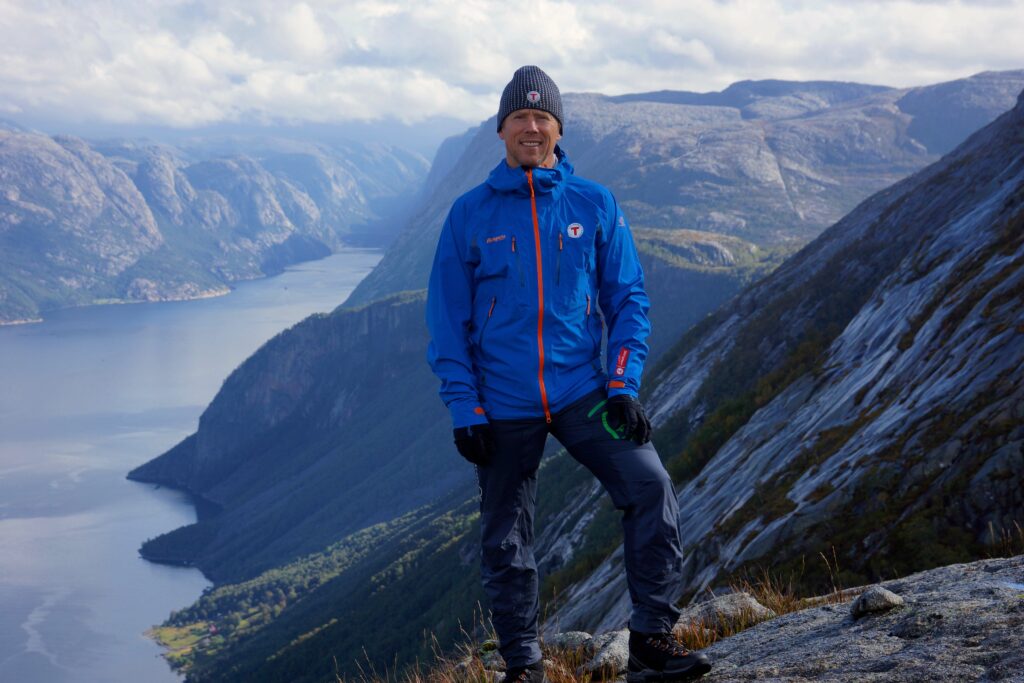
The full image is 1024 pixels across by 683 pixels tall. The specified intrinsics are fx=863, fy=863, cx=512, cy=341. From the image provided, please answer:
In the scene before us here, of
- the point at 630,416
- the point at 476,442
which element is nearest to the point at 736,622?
the point at 630,416

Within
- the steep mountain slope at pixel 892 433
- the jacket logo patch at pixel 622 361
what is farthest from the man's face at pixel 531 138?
the steep mountain slope at pixel 892 433

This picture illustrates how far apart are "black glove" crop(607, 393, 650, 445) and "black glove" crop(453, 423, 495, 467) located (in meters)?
1.00

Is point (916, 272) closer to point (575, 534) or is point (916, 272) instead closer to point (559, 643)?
point (559, 643)

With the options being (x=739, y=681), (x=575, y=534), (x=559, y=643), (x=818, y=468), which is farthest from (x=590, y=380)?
(x=575, y=534)

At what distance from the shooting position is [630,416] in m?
→ 6.87

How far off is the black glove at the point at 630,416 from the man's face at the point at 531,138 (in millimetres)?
2172

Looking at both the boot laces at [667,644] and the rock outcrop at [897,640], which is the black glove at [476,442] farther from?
the rock outcrop at [897,640]

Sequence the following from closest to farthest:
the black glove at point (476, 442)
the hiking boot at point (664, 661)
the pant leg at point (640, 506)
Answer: the hiking boot at point (664, 661), the pant leg at point (640, 506), the black glove at point (476, 442)

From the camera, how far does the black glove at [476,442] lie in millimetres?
6914

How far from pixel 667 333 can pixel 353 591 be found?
94258 millimetres

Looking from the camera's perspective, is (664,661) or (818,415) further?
(818,415)

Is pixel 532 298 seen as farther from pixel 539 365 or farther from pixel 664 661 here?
pixel 664 661

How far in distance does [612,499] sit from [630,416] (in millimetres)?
689

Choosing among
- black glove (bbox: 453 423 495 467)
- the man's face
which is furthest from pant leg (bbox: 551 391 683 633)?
the man's face
